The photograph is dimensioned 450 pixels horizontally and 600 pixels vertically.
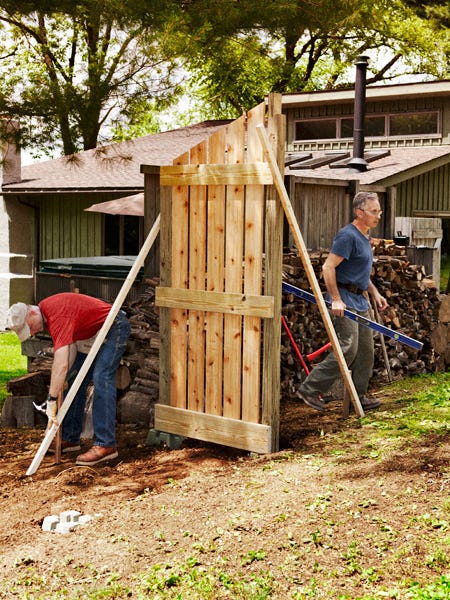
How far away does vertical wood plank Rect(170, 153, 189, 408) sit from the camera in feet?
22.8

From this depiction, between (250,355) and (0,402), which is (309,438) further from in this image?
(0,402)

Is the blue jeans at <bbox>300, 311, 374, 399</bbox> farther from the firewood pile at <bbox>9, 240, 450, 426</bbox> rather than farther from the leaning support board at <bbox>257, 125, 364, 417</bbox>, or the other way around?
the firewood pile at <bbox>9, 240, 450, 426</bbox>

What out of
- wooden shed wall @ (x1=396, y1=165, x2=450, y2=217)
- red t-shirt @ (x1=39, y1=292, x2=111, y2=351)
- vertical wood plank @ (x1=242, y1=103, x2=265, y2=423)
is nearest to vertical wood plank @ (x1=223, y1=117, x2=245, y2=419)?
vertical wood plank @ (x1=242, y1=103, x2=265, y2=423)

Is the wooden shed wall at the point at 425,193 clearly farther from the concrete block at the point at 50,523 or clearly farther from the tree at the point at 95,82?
the concrete block at the point at 50,523

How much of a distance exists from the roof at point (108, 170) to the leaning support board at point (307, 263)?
33.6ft

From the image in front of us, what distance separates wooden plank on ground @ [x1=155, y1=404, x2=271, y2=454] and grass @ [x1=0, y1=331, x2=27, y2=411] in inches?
178

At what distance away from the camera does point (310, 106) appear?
21.2 metres

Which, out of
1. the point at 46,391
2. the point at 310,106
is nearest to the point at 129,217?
the point at 310,106

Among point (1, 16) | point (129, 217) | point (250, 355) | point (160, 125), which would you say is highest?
point (160, 125)

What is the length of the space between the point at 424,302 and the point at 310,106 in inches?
455

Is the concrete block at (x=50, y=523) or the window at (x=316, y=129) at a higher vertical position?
the window at (x=316, y=129)

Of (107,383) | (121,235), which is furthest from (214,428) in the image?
(121,235)

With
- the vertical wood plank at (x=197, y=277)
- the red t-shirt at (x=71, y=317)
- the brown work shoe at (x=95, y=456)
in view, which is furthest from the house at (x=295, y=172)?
the brown work shoe at (x=95, y=456)

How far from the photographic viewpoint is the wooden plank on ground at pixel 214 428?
6.45 metres
